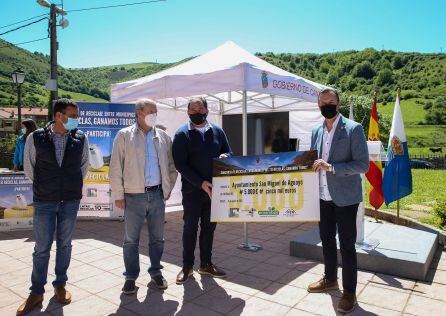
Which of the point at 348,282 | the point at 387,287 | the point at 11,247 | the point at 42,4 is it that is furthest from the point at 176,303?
the point at 42,4

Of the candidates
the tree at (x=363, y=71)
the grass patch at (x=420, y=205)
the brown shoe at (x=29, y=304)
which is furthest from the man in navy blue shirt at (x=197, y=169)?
the tree at (x=363, y=71)

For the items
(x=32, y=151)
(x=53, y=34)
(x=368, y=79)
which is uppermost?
(x=368, y=79)

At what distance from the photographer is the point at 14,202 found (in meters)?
6.31

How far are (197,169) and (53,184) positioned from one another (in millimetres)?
1378

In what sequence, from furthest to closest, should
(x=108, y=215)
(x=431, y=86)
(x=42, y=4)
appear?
(x=431, y=86), (x=42, y=4), (x=108, y=215)

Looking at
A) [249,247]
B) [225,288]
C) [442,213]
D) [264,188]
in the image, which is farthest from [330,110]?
[442,213]

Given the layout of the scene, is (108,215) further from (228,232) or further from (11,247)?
(228,232)

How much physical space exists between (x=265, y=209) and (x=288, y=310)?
1.03 metres

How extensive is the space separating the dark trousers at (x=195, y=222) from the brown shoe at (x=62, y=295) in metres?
1.18

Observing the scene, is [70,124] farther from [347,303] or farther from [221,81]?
[347,303]

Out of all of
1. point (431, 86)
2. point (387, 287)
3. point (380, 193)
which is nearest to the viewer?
point (387, 287)

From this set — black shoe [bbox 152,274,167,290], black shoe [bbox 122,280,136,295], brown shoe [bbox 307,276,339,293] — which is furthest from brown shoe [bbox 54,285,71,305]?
brown shoe [bbox 307,276,339,293]

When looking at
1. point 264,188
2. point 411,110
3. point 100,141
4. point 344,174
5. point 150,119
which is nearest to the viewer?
point 344,174

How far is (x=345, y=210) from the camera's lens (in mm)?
3088
